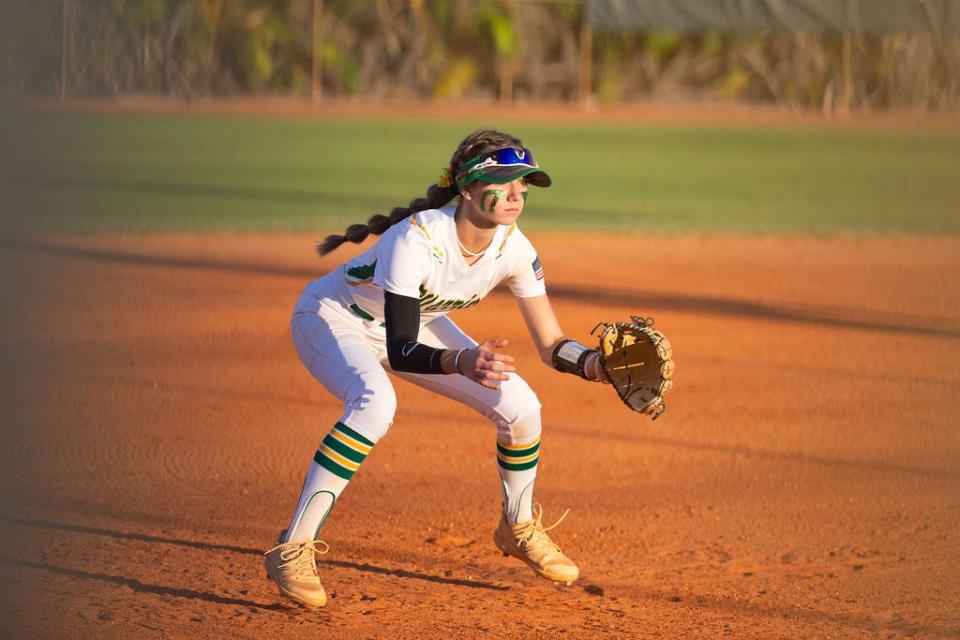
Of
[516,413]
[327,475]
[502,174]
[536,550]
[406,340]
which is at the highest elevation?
[502,174]

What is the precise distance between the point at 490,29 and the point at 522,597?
26929 millimetres

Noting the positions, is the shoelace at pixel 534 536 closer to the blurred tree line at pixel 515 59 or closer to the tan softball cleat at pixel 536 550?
the tan softball cleat at pixel 536 550

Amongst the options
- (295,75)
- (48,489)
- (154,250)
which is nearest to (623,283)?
(154,250)

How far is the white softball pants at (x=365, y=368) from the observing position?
4.51 meters

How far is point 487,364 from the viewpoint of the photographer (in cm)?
400

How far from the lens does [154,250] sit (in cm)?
1242

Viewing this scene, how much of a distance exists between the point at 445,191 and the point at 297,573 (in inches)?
56.7

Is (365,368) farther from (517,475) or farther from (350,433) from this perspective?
(517,475)

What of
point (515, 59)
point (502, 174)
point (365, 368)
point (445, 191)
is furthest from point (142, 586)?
point (515, 59)

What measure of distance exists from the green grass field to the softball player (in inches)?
304

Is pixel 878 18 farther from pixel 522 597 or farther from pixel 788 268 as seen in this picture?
pixel 522 597

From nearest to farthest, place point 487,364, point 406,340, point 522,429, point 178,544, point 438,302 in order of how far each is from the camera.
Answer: point 487,364 → point 406,340 → point 438,302 → point 522,429 → point 178,544

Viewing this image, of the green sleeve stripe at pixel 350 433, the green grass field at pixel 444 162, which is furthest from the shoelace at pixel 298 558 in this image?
the green grass field at pixel 444 162

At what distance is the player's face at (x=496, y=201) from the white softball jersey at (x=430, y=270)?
0.42 ft
